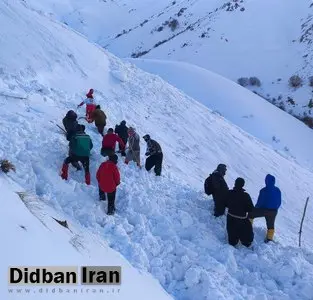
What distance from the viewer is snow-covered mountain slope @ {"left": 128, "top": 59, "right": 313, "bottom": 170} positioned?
75.9 feet

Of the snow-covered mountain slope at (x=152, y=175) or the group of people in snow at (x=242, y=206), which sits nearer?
the snow-covered mountain slope at (x=152, y=175)

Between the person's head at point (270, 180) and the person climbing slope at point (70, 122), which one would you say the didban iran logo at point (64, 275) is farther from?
the person climbing slope at point (70, 122)

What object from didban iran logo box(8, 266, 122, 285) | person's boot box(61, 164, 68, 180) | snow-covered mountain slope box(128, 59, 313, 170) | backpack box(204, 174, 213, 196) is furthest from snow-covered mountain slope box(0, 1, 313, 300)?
snow-covered mountain slope box(128, 59, 313, 170)

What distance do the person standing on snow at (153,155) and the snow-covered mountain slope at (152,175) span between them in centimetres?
24

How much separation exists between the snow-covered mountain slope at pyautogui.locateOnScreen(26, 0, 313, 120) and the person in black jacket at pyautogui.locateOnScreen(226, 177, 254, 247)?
68.8 feet

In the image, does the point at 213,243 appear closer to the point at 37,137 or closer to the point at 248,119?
the point at 37,137

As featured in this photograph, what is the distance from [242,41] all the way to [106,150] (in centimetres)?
2960

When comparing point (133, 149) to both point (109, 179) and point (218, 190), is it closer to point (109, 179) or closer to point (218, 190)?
point (109, 179)

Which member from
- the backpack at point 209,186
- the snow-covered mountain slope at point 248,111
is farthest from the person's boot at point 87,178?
the snow-covered mountain slope at point 248,111

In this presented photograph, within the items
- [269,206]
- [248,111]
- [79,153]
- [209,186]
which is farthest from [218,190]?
[248,111]

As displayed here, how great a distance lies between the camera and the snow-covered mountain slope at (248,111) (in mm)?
23125

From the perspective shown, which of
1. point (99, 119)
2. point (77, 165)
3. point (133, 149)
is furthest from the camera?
point (99, 119)

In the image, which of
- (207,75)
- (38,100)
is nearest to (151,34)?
(207,75)

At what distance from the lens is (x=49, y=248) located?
21.3 ft
